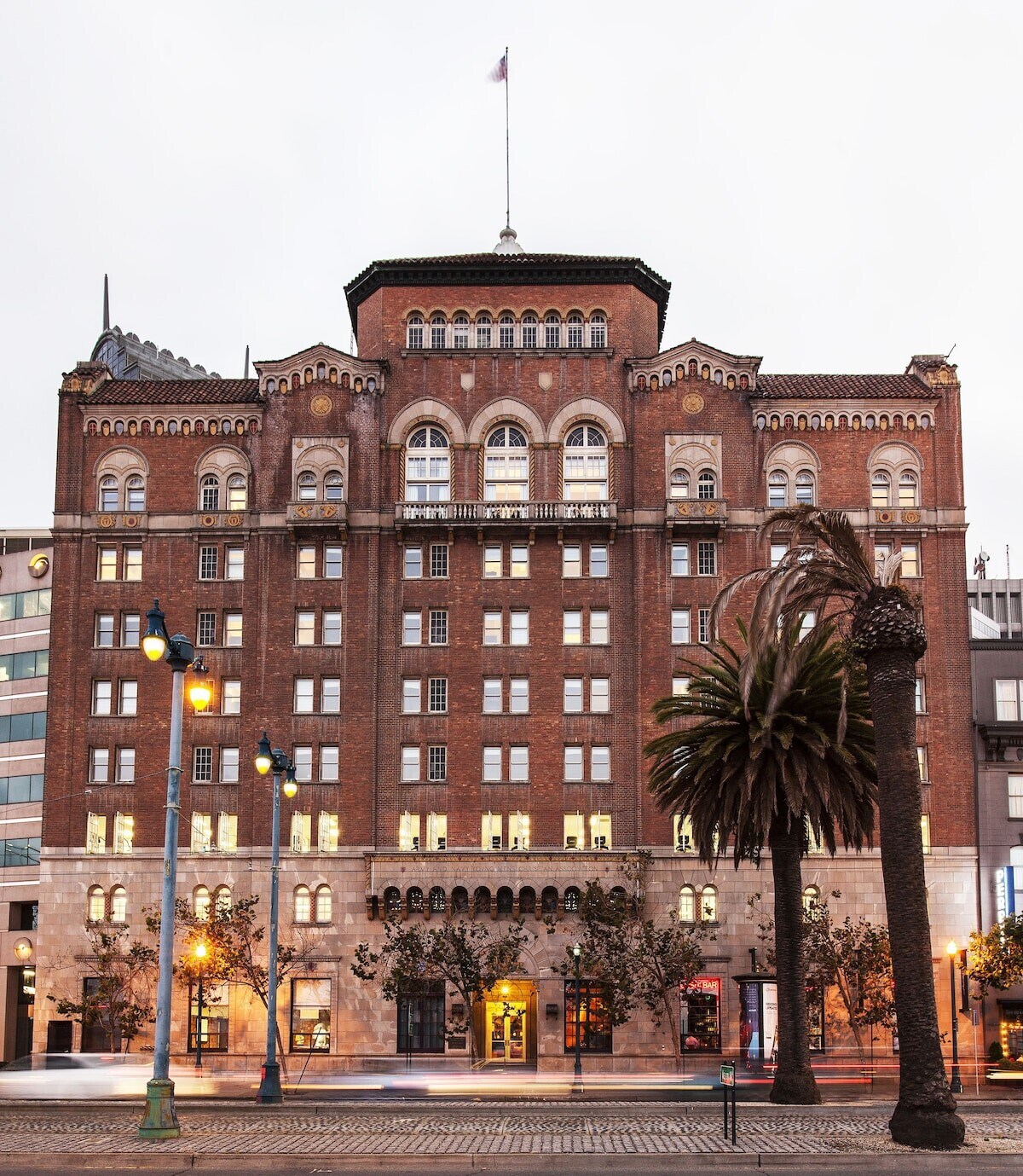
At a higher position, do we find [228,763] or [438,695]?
[438,695]

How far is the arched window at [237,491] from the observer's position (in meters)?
77.5

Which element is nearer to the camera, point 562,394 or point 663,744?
point 663,744

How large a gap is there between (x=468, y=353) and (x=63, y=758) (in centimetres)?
2791

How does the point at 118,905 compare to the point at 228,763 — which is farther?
the point at 228,763

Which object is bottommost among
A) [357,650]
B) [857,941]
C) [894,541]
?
[857,941]

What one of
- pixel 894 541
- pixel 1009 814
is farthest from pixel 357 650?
pixel 1009 814

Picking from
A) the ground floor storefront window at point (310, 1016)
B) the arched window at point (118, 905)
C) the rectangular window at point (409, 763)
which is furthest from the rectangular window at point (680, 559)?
the arched window at point (118, 905)

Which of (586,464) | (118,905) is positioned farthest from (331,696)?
(586,464)

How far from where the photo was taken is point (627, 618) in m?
75.6

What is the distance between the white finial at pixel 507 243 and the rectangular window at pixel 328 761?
2877 cm

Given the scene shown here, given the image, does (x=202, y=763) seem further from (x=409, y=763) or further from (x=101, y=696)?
(x=409, y=763)

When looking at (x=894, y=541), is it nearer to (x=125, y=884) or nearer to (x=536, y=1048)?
(x=536, y=1048)

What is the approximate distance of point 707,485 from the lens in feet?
251

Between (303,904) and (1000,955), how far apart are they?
102 feet
